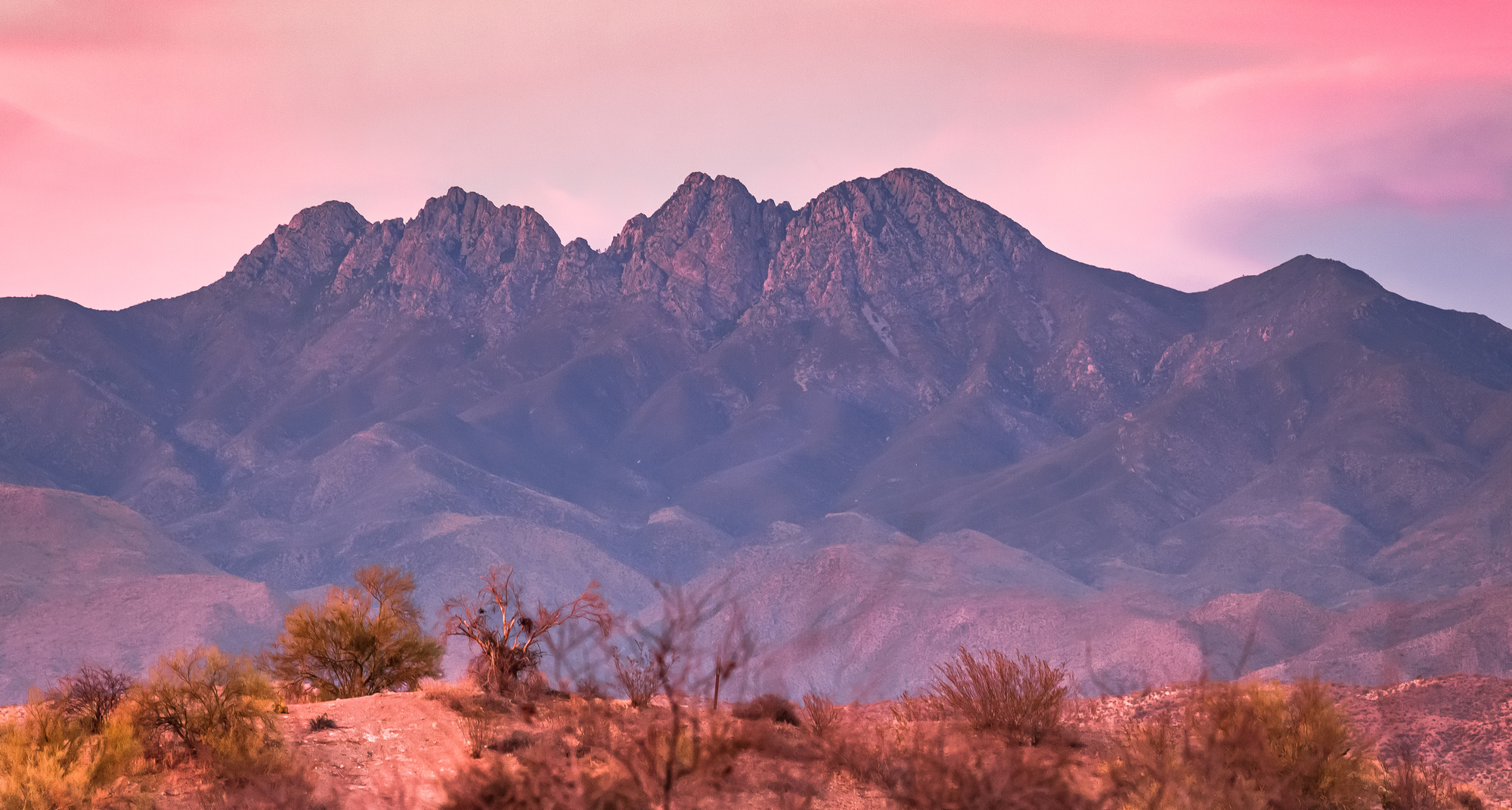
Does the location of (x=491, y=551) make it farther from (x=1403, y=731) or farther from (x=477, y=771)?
(x=477, y=771)

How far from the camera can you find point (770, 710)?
2273 centimetres

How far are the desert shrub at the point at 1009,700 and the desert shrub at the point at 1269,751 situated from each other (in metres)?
1.36

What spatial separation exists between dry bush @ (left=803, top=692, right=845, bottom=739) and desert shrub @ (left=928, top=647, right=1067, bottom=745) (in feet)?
5.69

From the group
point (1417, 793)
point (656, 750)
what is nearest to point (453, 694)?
point (656, 750)

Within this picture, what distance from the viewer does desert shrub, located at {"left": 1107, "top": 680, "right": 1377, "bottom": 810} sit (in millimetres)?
16109

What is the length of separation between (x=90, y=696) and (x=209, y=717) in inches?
68.8

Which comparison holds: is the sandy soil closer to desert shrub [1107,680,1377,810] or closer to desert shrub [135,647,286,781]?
desert shrub [135,647,286,781]

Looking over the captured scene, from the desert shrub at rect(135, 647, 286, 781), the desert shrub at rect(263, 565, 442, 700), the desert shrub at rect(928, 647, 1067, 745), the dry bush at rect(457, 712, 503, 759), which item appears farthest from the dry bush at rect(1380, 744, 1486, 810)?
the desert shrub at rect(263, 565, 442, 700)

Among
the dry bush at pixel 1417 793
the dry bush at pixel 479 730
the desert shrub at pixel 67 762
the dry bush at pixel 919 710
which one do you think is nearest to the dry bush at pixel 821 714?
the dry bush at pixel 919 710

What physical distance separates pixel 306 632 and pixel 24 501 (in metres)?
181

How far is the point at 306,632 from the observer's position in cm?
3041

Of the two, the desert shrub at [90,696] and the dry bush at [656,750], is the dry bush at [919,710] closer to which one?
the dry bush at [656,750]

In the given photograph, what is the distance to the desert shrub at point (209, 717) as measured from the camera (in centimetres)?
1830

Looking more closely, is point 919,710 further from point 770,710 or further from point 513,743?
point 513,743
